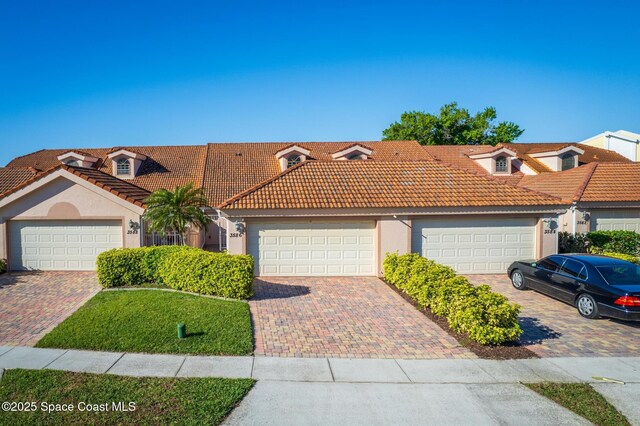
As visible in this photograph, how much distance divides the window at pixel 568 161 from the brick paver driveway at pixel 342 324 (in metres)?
21.6

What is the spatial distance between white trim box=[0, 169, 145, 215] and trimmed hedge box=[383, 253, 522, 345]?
11.1 m

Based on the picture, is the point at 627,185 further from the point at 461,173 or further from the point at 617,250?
the point at 461,173

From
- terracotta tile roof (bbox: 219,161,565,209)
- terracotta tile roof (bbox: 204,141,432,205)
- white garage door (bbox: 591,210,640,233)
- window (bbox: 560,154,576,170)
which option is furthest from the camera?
window (bbox: 560,154,576,170)

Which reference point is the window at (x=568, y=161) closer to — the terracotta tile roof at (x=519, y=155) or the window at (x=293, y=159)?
the terracotta tile roof at (x=519, y=155)

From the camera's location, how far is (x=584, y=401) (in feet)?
21.9

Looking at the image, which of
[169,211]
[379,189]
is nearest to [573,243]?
[379,189]

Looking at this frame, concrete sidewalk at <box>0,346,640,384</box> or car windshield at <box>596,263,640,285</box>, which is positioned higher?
car windshield at <box>596,263,640,285</box>

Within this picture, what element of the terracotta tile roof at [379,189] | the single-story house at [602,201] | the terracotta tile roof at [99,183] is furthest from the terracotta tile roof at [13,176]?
the single-story house at [602,201]

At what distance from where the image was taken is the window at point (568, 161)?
95.7ft

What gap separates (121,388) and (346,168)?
1384cm

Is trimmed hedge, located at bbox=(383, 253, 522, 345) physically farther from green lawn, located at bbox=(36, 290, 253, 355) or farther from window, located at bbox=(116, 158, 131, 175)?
window, located at bbox=(116, 158, 131, 175)

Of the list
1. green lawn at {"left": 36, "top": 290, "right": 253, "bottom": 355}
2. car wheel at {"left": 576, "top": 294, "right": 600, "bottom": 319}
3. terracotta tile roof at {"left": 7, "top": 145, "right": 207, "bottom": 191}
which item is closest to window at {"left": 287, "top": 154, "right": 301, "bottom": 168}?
terracotta tile roof at {"left": 7, "top": 145, "right": 207, "bottom": 191}

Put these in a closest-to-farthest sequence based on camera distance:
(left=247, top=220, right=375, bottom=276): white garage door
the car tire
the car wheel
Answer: the car wheel < the car tire < (left=247, top=220, right=375, bottom=276): white garage door

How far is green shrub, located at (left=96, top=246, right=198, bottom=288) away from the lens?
13.7 m
